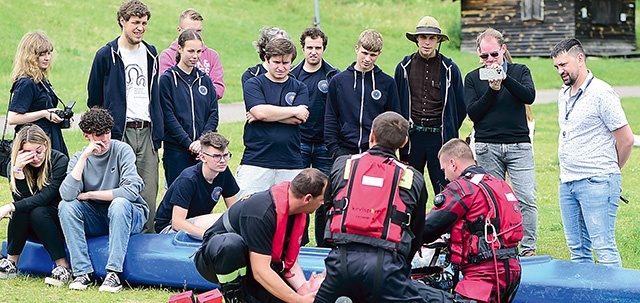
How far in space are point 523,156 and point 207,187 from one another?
8.56 ft

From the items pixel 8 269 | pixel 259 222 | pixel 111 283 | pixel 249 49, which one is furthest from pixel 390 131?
pixel 249 49

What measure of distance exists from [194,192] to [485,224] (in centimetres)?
262

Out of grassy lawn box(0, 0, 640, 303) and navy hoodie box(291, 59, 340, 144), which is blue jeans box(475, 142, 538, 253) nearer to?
grassy lawn box(0, 0, 640, 303)

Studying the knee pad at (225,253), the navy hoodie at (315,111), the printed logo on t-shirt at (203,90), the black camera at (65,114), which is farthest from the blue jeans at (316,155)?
the knee pad at (225,253)

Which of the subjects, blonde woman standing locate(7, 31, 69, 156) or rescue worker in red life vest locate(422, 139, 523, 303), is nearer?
rescue worker in red life vest locate(422, 139, 523, 303)

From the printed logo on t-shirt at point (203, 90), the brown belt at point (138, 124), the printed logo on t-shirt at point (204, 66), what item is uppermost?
the printed logo on t-shirt at point (204, 66)

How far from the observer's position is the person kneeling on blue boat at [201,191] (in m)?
6.98

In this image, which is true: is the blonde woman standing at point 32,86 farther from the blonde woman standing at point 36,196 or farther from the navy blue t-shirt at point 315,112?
the navy blue t-shirt at point 315,112

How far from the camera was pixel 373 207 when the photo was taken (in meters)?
5.07

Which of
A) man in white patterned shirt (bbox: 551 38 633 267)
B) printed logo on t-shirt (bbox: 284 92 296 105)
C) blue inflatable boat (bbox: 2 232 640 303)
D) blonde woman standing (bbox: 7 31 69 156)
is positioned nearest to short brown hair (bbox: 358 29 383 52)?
printed logo on t-shirt (bbox: 284 92 296 105)

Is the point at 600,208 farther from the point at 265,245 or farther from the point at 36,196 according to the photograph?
the point at 36,196

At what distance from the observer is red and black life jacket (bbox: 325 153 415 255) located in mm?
5078

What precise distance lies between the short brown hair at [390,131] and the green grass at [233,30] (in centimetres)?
1482

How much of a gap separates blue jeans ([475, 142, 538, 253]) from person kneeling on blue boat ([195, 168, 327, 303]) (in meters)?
2.38
